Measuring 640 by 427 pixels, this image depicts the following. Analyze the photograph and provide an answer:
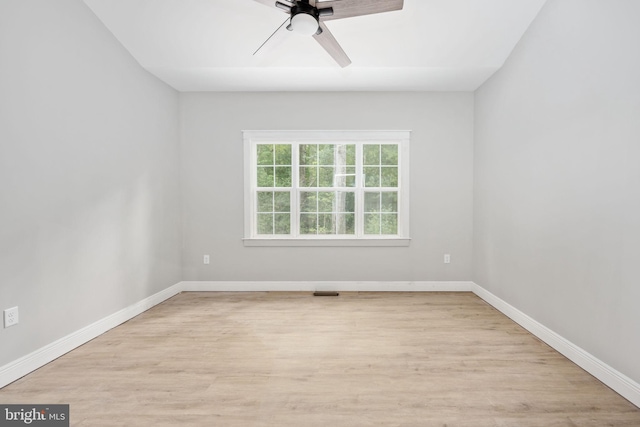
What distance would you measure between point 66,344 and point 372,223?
11.5 feet

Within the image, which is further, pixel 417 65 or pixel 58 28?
pixel 417 65

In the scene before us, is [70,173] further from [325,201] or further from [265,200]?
[325,201]

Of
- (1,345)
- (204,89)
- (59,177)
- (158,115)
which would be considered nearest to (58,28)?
(59,177)

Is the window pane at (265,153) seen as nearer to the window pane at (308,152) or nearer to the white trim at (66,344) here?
the window pane at (308,152)

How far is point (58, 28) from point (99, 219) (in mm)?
1580

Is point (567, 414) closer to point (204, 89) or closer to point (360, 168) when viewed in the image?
point (360, 168)

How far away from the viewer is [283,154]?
4.68m

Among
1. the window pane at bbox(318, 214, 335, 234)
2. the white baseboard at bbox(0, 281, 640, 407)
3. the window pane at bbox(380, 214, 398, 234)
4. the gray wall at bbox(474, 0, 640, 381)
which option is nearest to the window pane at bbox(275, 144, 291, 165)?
the window pane at bbox(318, 214, 335, 234)

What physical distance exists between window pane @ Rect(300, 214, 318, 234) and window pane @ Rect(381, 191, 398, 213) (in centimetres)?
96

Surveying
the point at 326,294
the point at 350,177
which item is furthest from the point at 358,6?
the point at 326,294

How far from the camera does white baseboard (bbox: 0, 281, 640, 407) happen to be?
2215 mm

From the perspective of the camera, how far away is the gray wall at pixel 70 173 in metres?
2.29

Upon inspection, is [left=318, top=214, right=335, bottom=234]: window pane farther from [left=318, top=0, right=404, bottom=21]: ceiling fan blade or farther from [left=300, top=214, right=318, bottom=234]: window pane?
[left=318, top=0, right=404, bottom=21]: ceiling fan blade

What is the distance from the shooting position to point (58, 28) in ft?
8.69
